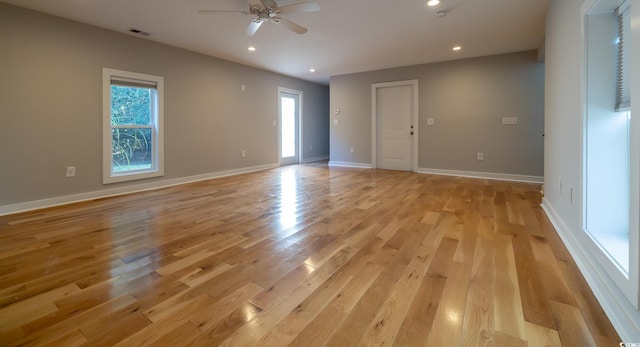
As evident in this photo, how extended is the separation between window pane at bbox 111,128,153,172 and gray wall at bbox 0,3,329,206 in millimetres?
263

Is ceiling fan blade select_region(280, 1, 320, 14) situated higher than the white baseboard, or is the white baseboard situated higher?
ceiling fan blade select_region(280, 1, 320, 14)

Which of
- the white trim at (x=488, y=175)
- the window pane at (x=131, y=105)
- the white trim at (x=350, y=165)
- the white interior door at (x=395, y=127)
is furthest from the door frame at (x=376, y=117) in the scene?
the window pane at (x=131, y=105)

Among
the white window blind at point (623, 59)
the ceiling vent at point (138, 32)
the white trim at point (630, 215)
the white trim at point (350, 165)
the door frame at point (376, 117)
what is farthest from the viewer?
the white trim at point (350, 165)

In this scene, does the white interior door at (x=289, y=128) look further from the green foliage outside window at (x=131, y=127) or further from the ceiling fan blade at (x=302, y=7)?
the ceiling fan blade at (x=302, y=7)

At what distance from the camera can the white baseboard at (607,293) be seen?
1.16m

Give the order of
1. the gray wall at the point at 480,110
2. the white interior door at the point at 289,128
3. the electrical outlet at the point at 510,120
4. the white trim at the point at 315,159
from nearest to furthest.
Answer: the gray wall at the point at 480,110
the electrical outlet at the point at 510,120
the white interior door at the point at 289,128
the white trim at the point at 315,159

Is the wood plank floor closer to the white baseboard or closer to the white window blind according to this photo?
the white baseboard

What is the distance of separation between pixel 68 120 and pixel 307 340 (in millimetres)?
4284

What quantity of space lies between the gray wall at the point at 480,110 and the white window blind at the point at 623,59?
12.6 feet

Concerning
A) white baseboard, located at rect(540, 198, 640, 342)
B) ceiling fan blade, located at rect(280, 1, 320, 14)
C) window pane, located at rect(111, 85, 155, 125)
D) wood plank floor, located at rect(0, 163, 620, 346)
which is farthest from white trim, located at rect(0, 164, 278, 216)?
white baseboard, located at rect(540, 198, 640, 342)

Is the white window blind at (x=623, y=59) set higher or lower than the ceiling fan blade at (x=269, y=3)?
lower

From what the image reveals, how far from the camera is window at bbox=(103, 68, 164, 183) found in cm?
411

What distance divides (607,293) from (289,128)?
7019mm

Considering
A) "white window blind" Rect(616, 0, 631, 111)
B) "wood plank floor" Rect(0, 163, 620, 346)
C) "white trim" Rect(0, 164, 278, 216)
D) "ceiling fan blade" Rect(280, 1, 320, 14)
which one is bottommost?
"wood plank floor" Rect(0, 163, 620, 346)
